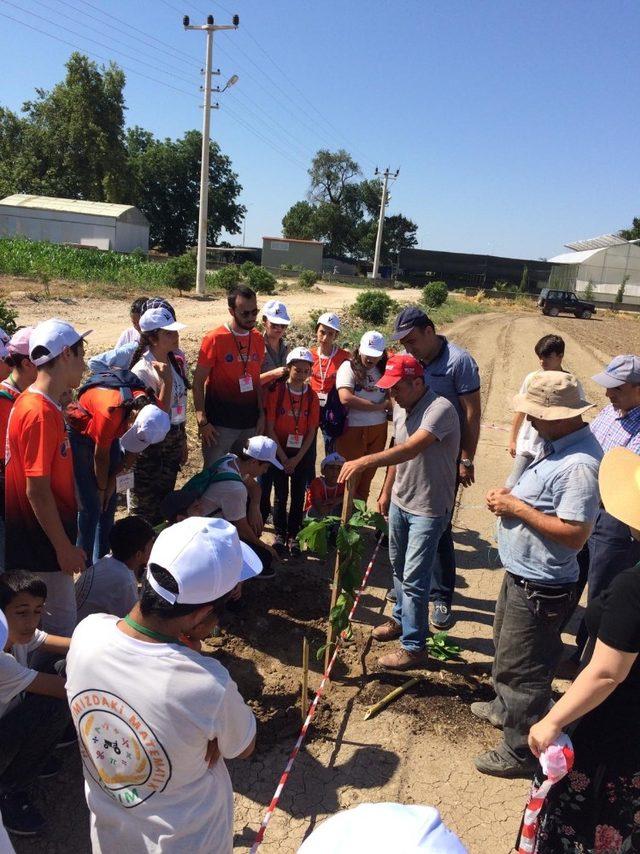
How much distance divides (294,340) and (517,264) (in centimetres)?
4963

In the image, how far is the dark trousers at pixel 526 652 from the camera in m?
2.90

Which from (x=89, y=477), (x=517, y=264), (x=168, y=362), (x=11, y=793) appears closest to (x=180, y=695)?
(x=11, y=793)

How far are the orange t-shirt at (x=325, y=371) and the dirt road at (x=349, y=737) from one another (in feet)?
5.19

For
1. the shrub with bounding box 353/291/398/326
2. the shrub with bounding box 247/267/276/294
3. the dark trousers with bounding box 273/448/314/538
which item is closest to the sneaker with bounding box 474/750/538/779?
the dark trousers with bounding box 273/448/314/538

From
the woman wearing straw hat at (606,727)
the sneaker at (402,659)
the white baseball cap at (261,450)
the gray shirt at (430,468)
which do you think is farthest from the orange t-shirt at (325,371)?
the woman wearing straw hat at (606,727)

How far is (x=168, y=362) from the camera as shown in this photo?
14.9 feet

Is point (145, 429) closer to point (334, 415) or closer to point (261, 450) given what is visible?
point (261, 450)

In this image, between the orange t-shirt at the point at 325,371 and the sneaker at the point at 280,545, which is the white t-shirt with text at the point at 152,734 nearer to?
the sneaker at the point at 280,545

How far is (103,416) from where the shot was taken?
12.3 ft

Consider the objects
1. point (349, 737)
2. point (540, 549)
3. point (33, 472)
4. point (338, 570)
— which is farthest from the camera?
point (338, 570)

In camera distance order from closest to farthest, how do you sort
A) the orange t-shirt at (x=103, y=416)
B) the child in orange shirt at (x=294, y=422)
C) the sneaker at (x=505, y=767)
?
the sneaker at (x=505, y=767) < the orange t-shirt at (x=103, y=416) < the child in orange shirt at (x=294, y=422)

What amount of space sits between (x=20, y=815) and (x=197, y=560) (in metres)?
1.88

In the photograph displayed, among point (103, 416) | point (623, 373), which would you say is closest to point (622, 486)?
point (623, 373)

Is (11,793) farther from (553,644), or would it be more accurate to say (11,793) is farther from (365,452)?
(365,452)
